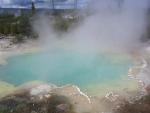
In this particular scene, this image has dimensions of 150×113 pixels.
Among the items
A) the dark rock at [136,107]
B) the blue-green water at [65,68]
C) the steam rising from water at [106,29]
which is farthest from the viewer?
the steam rising from water at [106,29]

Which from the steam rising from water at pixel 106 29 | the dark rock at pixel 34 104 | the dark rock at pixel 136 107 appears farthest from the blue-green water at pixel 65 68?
the dark rock at pixel 136 107

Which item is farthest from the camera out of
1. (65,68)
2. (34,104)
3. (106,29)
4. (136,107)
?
(106,29)

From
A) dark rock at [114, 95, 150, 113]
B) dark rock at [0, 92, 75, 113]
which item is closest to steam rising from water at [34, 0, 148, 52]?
dark rock at [114, 95, 150, 113]

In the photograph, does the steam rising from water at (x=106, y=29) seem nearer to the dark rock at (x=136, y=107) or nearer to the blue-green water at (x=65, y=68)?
the blue-green water at (x=65, y=68)

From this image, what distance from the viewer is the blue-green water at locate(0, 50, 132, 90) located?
13.7 metres

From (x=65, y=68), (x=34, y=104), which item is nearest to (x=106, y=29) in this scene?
(x=65, y=68)

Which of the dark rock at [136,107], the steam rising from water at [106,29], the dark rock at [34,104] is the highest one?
the steam rising from water at [106,29]

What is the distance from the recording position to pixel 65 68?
1477 centimetres

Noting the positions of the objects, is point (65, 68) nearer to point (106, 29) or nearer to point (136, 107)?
point (136, 107)

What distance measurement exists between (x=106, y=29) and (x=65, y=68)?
513 centimetres

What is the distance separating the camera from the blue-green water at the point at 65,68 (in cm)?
1366

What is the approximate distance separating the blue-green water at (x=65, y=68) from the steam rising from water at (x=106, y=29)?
120cm

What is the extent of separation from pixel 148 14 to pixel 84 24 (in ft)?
12.4

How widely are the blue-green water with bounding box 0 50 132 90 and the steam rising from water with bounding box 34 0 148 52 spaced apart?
1198mm
